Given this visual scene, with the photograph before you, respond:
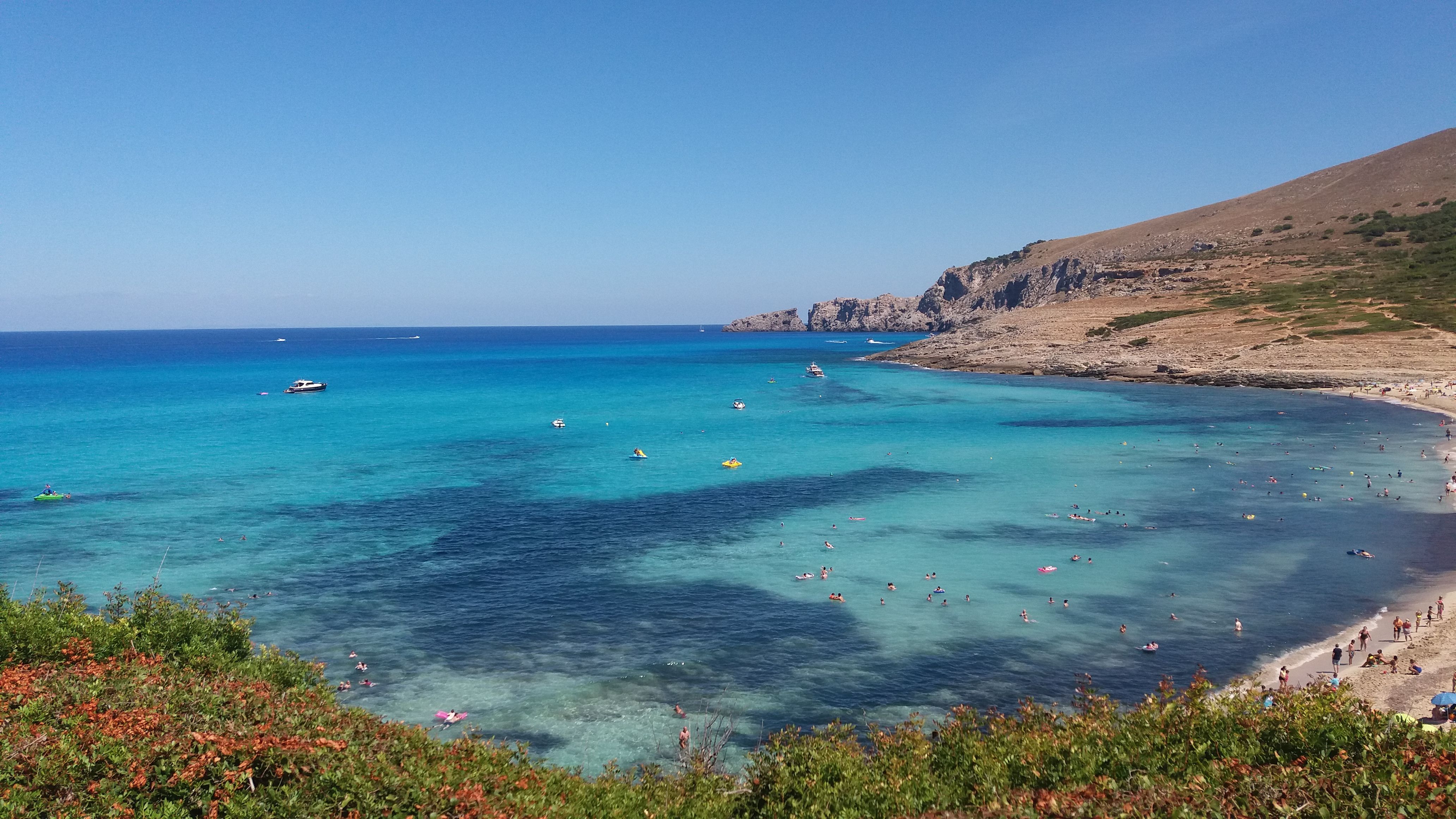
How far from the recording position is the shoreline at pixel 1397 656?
2952cm

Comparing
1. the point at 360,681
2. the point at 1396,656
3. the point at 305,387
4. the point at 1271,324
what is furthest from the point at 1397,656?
the point at 305,387

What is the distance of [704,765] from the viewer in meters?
18.5

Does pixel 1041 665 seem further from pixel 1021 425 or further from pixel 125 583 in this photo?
pixel 1021 425

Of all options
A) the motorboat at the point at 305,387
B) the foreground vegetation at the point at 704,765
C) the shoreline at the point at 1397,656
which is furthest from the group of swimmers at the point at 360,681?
the motorboat at the point at 305,387

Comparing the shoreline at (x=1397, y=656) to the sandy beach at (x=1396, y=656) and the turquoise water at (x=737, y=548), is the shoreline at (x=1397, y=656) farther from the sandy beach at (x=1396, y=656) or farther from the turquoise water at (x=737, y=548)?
the turquoise water at (x=737, y=548)

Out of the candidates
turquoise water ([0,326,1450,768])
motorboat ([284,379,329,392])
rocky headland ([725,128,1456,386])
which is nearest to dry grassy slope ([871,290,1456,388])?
rocky headland ([725,128,1456,386])

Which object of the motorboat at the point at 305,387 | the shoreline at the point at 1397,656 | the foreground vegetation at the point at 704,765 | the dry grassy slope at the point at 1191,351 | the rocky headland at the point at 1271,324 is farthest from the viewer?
the motorboat at the point at 305,387

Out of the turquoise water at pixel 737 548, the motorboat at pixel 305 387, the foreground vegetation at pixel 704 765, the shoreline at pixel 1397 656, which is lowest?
the shoreline at pixel 1397 656

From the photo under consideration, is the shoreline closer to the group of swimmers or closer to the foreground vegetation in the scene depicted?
the foreground vegetation

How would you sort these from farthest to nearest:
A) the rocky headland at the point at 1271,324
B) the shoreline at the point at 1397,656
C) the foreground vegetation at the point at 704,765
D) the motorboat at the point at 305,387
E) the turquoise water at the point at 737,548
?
the motorboat at the point at 305,387 < the rocky headland at the point at 1271,324 < the turquoise water at the point at 737,548 < the shoreline at the point at 1397,656 < the foreground vegetation at the point at 704,765

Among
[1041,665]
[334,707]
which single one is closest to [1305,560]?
[1041,665]

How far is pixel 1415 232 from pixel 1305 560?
199m

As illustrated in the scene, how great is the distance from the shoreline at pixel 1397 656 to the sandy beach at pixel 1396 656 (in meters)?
0.03

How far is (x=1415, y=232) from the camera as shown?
618 feet
